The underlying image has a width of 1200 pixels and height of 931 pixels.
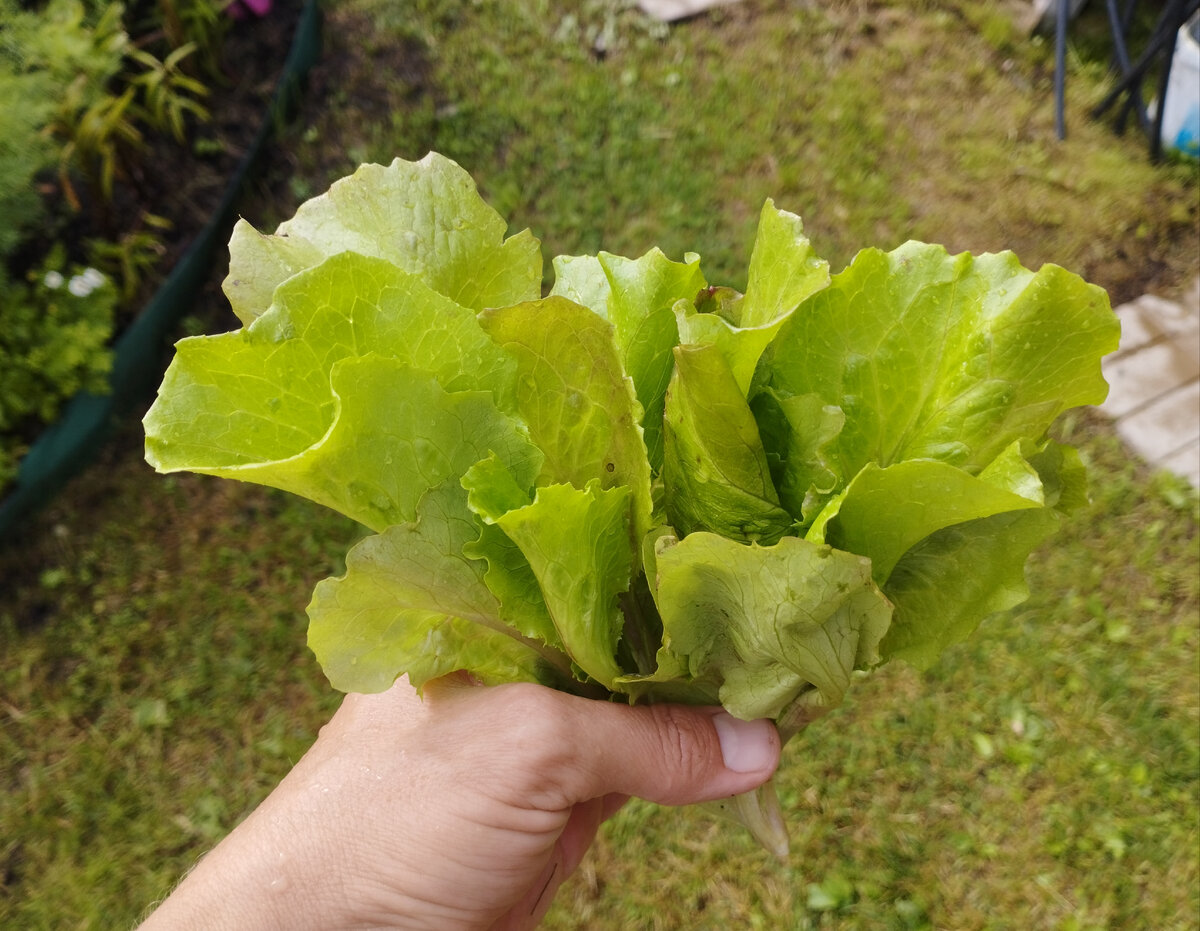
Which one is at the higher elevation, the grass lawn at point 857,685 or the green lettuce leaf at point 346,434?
the green lettuce leaf at point 346,434

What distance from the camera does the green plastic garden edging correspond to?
10.8 feet

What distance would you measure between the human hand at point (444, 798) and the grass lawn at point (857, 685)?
1.39 metres

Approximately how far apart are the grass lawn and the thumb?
133 cm

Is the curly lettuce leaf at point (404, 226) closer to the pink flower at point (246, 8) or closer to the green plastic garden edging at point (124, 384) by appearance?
the green plastic garden edging at point (124, 384)

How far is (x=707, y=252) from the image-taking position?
3.60 m

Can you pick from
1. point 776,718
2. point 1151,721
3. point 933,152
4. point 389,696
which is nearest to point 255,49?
point 933,152

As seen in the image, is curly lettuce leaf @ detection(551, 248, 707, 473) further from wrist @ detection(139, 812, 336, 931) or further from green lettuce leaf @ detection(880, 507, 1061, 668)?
wrist @ detection(139, 812, 336, 931)

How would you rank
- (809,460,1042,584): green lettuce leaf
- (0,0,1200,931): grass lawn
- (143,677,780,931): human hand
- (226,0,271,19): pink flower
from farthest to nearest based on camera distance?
(226,0,271,19): pink flower
(0,0,1200,931): grass lawn
(143,677,780,931): human hand
(809,460,1042,584): green lettuce leaf

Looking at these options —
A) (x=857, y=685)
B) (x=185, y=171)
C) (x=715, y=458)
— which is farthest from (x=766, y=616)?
(x=185, y=171)

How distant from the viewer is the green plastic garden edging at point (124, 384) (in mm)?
3291

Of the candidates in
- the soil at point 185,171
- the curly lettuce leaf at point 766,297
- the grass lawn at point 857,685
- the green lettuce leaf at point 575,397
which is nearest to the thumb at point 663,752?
the green lettuce leaf at point 575,397

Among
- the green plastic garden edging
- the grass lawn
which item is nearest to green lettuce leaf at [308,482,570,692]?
the grass lawn

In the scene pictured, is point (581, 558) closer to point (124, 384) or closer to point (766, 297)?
point (766, 297)

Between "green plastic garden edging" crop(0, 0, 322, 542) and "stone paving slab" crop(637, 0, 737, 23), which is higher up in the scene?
"stone paving slab" crop(637, 0, 737, 23)
